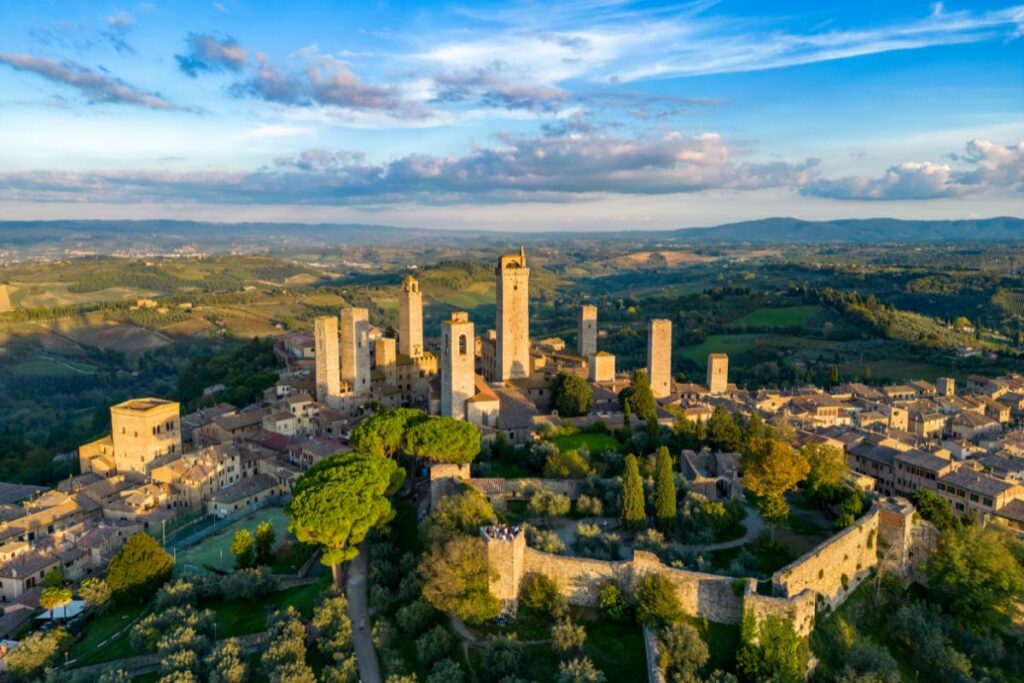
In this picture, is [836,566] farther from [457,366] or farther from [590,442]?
[457,366]

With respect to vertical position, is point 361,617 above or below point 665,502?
below

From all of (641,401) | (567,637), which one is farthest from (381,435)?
(641,401)

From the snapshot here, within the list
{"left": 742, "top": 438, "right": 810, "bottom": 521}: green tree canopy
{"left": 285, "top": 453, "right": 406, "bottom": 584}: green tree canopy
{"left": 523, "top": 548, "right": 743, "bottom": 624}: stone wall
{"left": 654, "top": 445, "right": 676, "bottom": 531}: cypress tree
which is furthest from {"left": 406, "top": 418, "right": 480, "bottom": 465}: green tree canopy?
{"left": 742, "top": 438, "right": 810, "bottom": 521}: green tree canopy

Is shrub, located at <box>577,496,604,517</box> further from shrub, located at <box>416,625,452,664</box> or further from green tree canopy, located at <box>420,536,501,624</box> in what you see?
shrub, located at <box>416,625,452,664</box>

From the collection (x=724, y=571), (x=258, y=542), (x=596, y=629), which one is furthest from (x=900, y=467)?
(x=258, y=542)

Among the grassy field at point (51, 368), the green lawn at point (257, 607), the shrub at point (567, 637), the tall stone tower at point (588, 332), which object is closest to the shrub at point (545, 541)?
the shrub at point (567, 637)

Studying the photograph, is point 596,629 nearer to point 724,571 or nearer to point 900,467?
point 724,571
